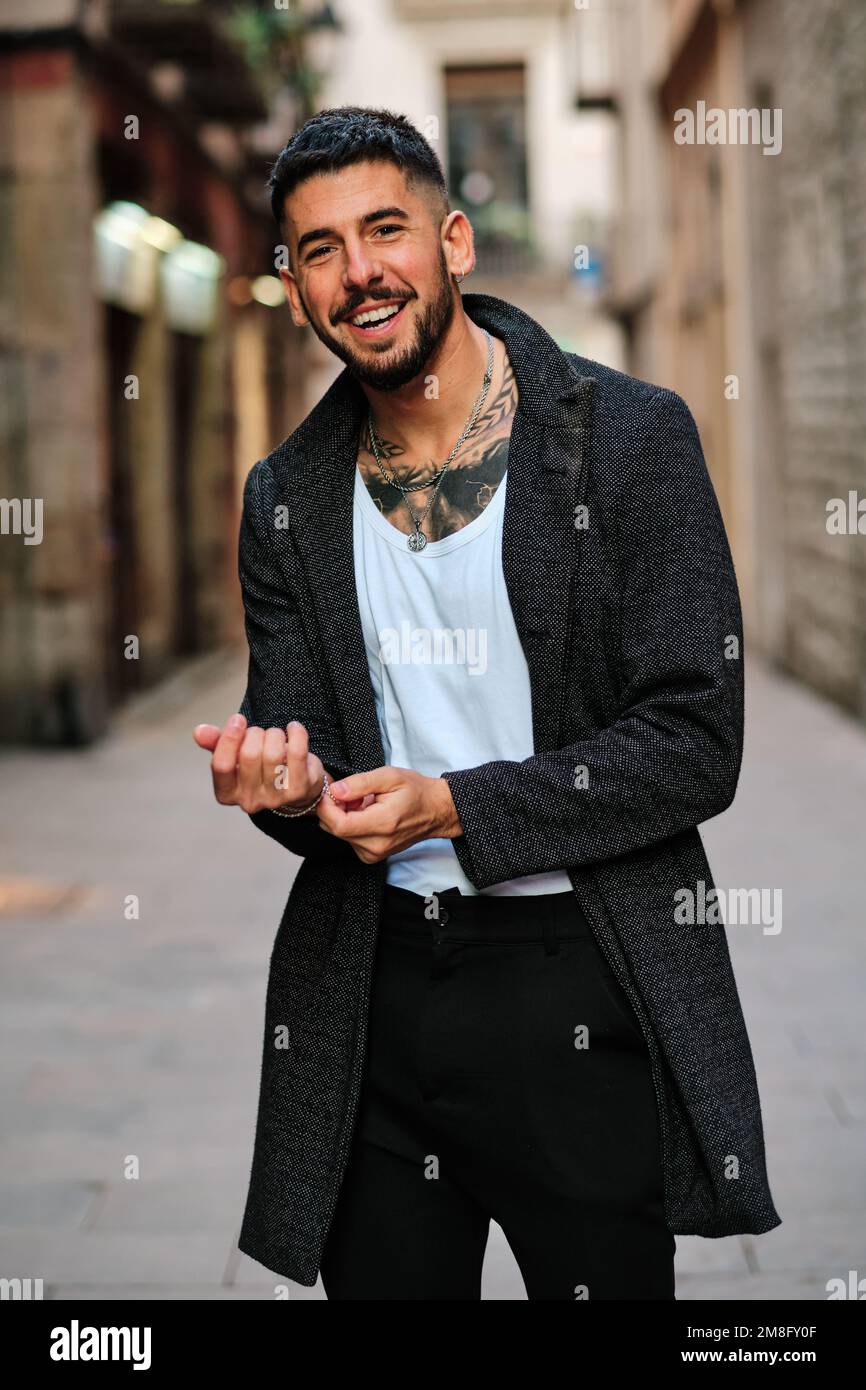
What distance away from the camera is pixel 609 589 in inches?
80.3

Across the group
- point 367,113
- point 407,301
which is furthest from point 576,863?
point 367,113

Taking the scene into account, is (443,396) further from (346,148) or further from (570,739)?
(570,739)

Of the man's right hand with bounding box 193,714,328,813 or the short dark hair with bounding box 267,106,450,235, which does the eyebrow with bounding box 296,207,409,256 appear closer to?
the short dark hair with bounding box 267,106,450,235

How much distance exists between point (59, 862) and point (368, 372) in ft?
20.4

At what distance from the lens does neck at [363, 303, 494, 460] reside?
2143 mm

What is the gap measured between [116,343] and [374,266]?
12167mm

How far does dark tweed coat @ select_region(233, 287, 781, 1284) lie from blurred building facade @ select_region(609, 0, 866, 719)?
8271 mm

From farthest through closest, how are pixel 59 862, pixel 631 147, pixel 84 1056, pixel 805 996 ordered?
pixel 631 147, pixel 59 862, pixel 805 996, pixel 84 1056

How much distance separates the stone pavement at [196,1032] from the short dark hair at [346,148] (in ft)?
7.68

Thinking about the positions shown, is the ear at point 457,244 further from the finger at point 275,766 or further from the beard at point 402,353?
the finger at point 275,766

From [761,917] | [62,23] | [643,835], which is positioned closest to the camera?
[643,835]

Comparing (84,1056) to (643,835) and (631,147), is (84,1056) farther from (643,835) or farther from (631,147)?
(631,147)

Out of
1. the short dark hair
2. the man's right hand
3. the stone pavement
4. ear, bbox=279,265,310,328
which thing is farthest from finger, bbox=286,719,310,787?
the stone pavement

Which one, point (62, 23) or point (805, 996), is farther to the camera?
point (62, 23)
